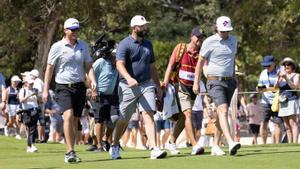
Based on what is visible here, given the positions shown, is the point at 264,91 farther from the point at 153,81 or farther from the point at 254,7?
the point at 254,7

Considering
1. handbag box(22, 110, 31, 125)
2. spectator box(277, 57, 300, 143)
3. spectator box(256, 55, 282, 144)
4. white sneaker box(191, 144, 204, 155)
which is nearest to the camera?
white sneaker box(191, 144, 204, 155)

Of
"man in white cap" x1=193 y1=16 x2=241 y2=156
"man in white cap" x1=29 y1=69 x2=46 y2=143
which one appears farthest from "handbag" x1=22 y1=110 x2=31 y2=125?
"man in white cap" x1=193 y1=16 x2=241 y2=156

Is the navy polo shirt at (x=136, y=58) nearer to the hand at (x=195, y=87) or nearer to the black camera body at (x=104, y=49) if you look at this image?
the hand at (x=195, y=87)

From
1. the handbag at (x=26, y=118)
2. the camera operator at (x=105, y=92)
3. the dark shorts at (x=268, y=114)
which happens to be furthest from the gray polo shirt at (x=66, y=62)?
the dark shorts at (x=268, y=114)

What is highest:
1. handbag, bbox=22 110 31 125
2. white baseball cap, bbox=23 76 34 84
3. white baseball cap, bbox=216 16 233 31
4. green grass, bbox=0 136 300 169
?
white baseball cap, bbox=23 76 34 84

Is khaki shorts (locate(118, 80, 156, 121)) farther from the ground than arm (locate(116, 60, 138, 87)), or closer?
closer

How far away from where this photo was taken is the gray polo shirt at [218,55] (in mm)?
13453

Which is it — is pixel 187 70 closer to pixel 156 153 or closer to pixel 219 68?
pixel 219 68

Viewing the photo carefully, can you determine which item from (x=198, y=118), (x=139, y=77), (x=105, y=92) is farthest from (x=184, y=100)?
(x=198, y=118)

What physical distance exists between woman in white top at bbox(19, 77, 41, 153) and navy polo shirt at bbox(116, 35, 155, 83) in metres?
5.88

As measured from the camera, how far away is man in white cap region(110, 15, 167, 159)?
1320 centimetres

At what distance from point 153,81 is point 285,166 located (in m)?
2.86

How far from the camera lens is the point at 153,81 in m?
13.5

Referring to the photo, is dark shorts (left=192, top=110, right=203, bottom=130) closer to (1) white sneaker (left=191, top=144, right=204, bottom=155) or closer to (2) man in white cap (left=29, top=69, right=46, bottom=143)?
(2) man in white cap (left=29, top=69, right=46, bottom=143)
